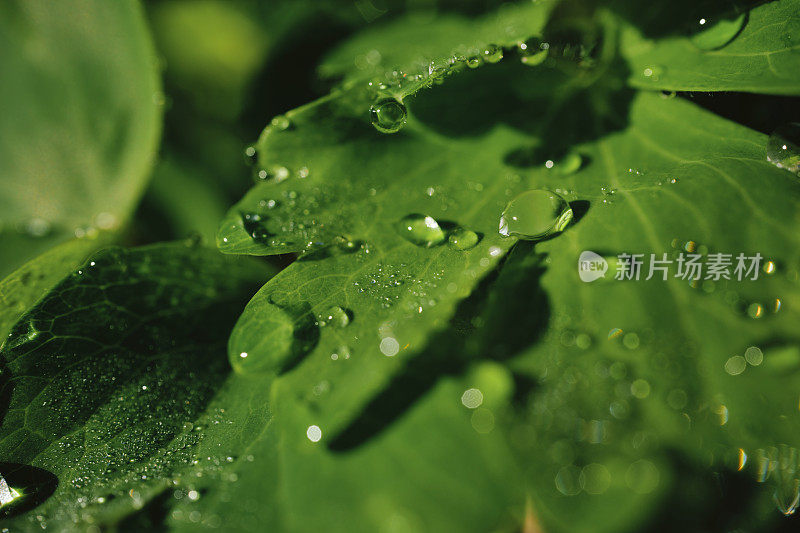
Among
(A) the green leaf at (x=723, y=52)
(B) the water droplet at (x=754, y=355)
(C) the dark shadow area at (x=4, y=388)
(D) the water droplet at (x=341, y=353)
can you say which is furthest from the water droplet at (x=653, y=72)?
(C) the dark shadow area at (x=4, y=388)

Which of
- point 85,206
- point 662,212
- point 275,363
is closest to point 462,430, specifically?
point 275,363

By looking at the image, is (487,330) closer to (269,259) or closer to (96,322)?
(269,259)

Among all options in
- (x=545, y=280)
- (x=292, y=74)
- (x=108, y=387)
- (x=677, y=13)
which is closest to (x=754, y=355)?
(x=545, y=280)

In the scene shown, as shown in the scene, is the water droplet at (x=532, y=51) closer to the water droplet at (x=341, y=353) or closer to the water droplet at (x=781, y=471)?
the water droplet at (x=341, y=353)

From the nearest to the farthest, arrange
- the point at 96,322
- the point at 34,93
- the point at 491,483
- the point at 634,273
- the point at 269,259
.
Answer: the point at 491,483 → the point at 634,273 → the point at 96,322 → the point at 269,259 → the point at 34,93

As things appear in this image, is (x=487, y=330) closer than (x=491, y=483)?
No

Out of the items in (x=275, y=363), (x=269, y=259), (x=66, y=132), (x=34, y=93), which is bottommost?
(x=269, y=259)

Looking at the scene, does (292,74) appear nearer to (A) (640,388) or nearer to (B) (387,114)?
(B) (387,114)

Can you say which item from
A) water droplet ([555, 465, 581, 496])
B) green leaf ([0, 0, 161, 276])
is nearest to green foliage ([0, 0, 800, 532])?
water droplet ([555, 465, 581, 496])

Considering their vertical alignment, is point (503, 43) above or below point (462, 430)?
above
